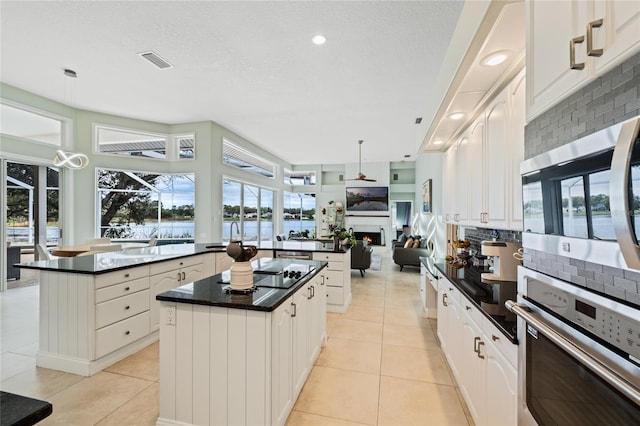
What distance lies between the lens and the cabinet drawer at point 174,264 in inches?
123

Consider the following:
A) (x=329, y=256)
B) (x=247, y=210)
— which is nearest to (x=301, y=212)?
(x=247, y=210)

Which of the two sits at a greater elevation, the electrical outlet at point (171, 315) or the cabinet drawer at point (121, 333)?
the electrical outlet at point (171, 315)

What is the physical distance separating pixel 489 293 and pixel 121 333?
131 inches


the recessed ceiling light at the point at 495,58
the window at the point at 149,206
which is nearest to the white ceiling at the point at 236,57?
the recessed ceiling light at the point at 495,58

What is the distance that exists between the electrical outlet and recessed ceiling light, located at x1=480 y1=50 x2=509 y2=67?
8.65ft

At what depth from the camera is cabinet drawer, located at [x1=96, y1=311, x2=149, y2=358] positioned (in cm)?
255

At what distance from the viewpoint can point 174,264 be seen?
3.44 m

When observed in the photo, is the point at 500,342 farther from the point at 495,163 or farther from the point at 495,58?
the point at 495,58

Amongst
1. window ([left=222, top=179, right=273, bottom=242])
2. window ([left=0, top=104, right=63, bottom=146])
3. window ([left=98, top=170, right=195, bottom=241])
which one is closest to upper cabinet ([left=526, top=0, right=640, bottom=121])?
window ([left=222, top=179, right=273, bottom=242])

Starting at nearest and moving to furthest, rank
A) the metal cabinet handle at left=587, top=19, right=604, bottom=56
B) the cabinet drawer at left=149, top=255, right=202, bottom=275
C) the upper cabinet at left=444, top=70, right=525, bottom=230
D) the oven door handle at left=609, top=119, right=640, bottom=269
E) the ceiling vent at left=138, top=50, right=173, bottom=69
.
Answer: the oven door handle at left=609, top=119, right=640, bottom=269 < the metal cabinet handle at left=587, top=19, right=604, bottom=56 < the upper cabinet at left=444, top=70, right=525, bottom=230 < the cabinet drawer at left=149, top=255, right=202, bottom=275 < the ceiling vent at left=138, top=50, right=173, bottom=69

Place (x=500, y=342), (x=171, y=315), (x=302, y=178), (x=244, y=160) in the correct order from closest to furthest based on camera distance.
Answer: (x=500, y=342) → (x=171, y=315) → (x=244, y=160) → (x=302, y=178)

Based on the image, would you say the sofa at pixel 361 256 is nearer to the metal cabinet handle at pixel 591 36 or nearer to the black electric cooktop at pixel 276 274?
the black electric cooktop at pixel 276 274

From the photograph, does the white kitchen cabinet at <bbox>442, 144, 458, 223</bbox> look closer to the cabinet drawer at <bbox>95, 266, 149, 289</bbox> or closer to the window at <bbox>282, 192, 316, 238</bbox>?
the cabinet drawer at <bbox>95, 266, 149, 289</bbox>

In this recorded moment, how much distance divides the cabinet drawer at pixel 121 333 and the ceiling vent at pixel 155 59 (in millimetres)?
3091
